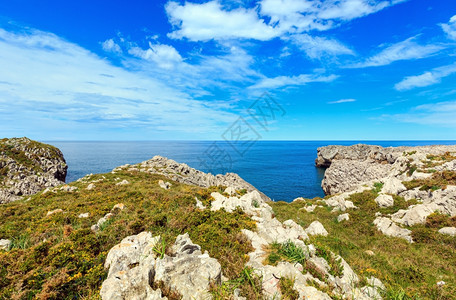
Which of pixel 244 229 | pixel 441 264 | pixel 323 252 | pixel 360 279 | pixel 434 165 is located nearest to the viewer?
pixel 360 279

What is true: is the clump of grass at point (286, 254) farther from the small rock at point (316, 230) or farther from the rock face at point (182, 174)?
the rock face at point (182, 174)

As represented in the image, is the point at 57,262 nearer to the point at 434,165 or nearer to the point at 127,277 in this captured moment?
the point at 127,277

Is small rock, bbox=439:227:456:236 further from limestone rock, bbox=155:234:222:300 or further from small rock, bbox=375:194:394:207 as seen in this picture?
limestone rock, bbox=155:234:222:300

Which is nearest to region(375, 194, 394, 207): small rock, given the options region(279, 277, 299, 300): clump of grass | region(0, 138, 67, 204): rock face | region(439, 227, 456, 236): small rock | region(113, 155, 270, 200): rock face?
region(439, 227, 456, 236): small rock

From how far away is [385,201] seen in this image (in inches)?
849

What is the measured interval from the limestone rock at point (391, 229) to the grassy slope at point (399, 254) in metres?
0.43

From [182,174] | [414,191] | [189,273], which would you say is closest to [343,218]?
[414,191]

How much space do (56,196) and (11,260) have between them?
1828 centimetres

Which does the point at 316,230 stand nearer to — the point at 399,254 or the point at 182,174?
the point at 399,254

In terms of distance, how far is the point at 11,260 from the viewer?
681cm

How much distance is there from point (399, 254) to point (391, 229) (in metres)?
4.61

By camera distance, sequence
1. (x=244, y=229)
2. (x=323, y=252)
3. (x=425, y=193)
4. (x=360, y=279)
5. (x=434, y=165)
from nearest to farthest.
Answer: (x=360, y=279) < (x=323, y=252) < (x=244, y=229) < (x=425, y=193) < (x=434, y=165)

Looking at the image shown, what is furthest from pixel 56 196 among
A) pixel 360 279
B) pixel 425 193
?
pixel 425 193

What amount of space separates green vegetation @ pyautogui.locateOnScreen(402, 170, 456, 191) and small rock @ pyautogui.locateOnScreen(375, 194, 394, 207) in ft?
12.1
